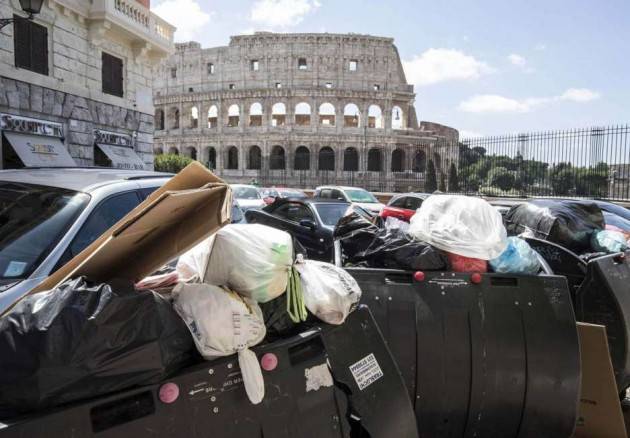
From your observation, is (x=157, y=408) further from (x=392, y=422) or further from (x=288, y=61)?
(x=288, y=61)

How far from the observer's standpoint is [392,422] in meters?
2.43

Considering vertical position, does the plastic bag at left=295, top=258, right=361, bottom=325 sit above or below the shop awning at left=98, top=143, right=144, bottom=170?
below

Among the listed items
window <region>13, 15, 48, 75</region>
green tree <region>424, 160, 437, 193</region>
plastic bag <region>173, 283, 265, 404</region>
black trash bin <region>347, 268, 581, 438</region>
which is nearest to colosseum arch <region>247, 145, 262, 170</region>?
green tree <region>424, 160, 437, 193</region>

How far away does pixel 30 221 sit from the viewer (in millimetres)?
3496

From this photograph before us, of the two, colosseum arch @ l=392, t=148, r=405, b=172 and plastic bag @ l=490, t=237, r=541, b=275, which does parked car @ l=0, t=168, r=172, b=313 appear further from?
colosseum arch @ l=392, t=148, r=405, b=172

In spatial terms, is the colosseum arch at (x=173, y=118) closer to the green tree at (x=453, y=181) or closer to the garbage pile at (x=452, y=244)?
the green tree at (x=453, y=181)

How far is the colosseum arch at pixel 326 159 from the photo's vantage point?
2394 inches

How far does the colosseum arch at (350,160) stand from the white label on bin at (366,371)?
59.5m

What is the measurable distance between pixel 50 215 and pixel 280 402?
7.81 feet

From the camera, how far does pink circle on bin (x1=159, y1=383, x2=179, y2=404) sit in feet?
5.94

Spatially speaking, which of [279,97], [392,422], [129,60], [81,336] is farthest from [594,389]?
[279,97]

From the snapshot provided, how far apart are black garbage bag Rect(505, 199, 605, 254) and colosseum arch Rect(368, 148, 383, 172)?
57358 mm

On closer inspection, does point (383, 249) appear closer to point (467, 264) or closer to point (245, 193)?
point (467, 264)

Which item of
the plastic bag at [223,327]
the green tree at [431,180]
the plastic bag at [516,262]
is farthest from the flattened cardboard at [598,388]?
the green tree at [431,180]
